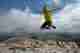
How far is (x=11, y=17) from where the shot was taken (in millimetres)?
1783

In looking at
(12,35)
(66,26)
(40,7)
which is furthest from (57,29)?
(12,35)

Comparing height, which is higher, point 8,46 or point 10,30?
point 10,30

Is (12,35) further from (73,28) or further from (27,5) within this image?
(73,28)

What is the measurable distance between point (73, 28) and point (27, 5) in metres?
0.46

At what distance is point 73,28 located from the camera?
1.79m

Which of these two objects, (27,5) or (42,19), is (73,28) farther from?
(27,5)

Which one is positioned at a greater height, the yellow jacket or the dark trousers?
the yellow jacket

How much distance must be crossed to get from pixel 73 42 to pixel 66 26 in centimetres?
16

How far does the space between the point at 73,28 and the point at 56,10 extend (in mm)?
222

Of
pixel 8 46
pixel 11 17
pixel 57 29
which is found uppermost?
pixel 11 17

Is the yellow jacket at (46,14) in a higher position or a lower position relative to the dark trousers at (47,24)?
higher

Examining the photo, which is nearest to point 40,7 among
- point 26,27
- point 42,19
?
point 42,19

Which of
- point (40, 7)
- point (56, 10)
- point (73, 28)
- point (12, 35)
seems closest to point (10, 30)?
point (12, 35)

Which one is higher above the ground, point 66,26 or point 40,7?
point 40,7
